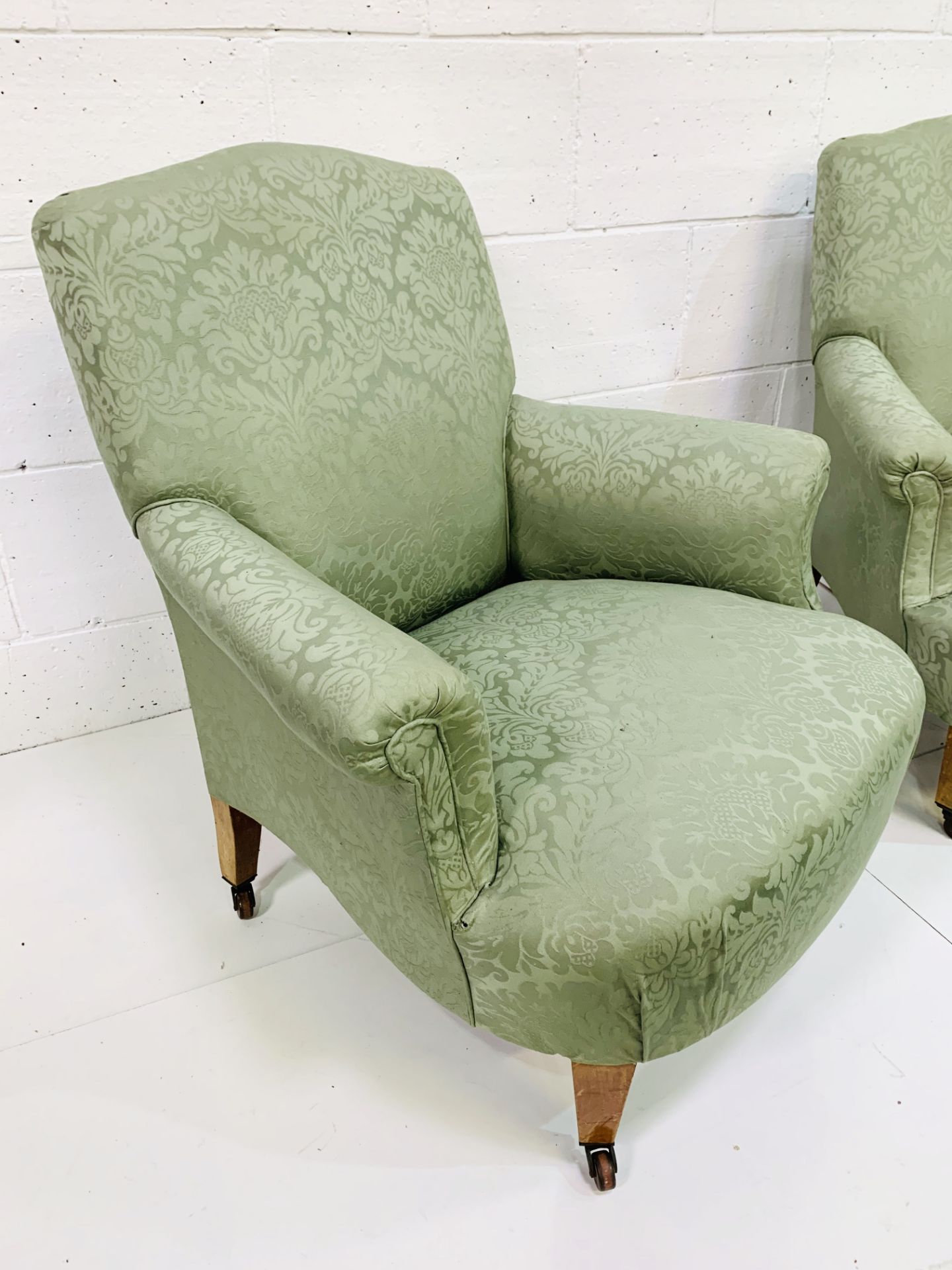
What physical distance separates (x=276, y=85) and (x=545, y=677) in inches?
35.5

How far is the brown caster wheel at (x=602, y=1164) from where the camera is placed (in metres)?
0.93

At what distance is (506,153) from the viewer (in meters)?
1.44

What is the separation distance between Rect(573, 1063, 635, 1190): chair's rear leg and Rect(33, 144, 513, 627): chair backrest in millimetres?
543

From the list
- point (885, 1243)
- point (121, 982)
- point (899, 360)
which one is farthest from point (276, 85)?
point (885, 1243)

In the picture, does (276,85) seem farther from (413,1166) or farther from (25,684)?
(413,1166)

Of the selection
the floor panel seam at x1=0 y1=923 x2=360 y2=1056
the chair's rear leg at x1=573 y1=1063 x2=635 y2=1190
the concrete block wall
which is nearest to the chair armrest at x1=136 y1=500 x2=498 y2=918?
the chair's rear leg at x1=573 y1=1063 x2=635 y2=1190

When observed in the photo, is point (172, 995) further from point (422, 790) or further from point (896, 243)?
point (896, 243)

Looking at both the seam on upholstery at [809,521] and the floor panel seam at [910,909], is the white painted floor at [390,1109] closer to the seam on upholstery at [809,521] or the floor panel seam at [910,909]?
the floor panel seam at [910,909]

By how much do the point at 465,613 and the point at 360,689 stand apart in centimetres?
49

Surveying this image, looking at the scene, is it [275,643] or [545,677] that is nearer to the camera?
[275,643]

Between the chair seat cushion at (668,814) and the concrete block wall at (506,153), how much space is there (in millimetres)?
748

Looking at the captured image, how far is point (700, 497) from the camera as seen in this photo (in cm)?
114

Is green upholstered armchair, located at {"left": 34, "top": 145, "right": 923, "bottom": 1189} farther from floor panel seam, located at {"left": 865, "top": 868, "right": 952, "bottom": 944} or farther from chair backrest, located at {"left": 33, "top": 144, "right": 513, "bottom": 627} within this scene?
floor panel seam, located at {"left": 865, "top": 868, "right": 952, "bottom": 944}

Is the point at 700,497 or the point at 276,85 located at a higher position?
the point at 276,85
